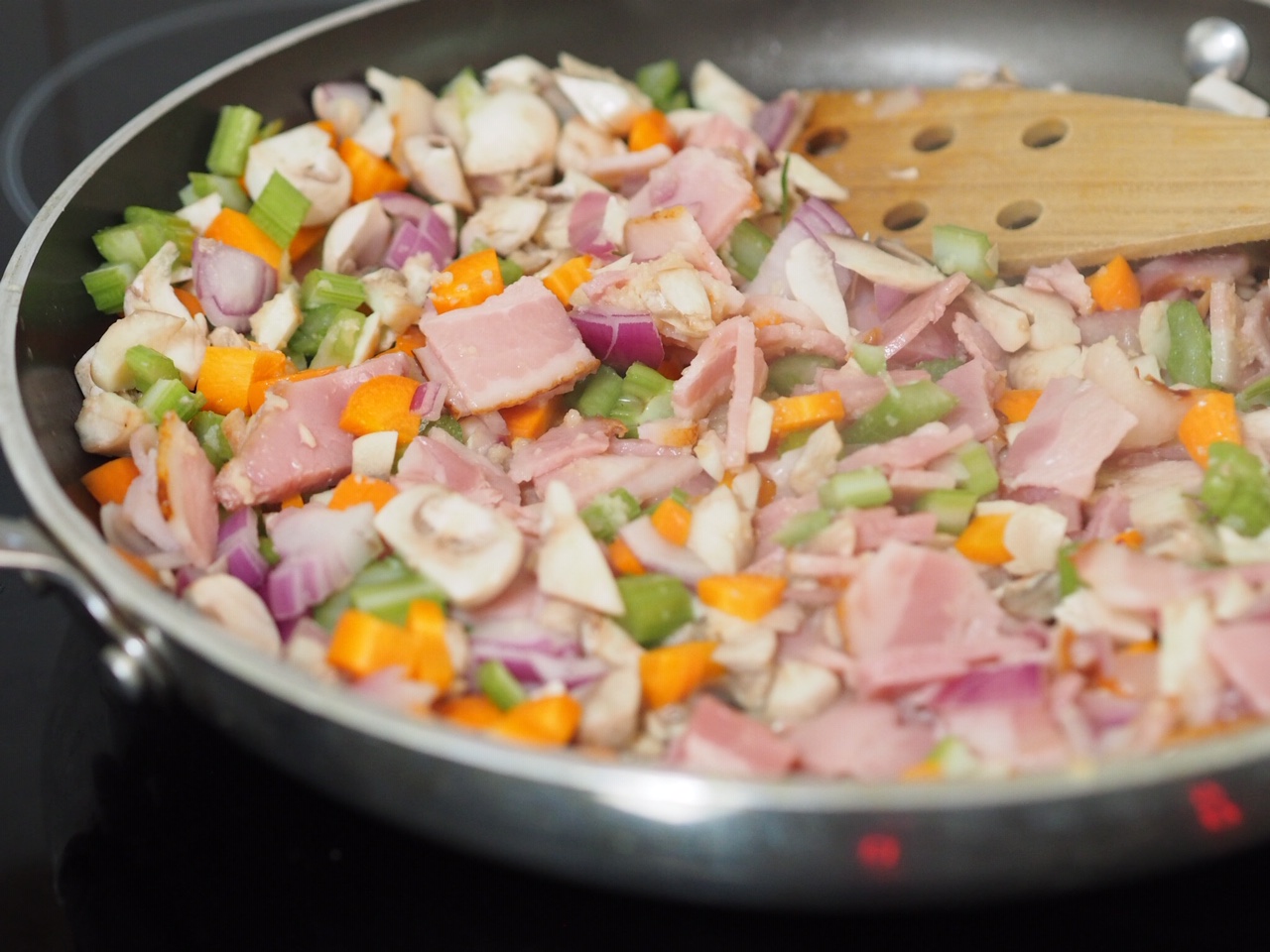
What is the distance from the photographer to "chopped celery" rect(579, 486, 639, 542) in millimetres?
1588

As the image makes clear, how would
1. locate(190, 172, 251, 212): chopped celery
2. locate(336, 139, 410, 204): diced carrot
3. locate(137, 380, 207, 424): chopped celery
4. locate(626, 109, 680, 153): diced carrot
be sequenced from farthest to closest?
locate(626, 109, 680, 153): diced carrot < locate(336, 139, 410, 204): diced carrot < locate(190, 172, 251, 212): chopped celery < locate(137, 380, 207, 424): chopped celery

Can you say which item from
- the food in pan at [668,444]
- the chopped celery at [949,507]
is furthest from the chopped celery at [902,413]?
the chopped celery at [949,507]

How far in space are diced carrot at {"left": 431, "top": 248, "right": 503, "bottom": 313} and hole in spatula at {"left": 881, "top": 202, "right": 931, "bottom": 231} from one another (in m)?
0.76

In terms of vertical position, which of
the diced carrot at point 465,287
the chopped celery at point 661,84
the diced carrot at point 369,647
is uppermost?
the chopped celery at point 661,84

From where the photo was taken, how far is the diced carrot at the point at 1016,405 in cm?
182

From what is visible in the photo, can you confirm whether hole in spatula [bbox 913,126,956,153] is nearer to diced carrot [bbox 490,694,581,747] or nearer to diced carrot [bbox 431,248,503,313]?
diced carrot [bbox 431,248,503,313]

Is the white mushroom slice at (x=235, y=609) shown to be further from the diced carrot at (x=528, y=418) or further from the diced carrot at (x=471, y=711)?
the diced carrot at (x=528, y=418)

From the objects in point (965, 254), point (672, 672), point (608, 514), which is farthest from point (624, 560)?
point (965, 254)

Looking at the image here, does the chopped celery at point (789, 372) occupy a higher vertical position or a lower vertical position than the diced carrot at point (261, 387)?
lower

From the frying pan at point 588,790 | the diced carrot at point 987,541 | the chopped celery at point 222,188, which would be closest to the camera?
the frying pan at point 588,790

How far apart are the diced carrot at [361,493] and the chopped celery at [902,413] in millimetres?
684

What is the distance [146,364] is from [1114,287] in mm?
1563

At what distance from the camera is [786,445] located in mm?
1721

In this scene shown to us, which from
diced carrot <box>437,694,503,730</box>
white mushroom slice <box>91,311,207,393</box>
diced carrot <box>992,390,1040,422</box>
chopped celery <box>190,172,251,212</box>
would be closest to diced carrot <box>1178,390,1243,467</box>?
diced carrot <box>992,390,1040,422</box>
